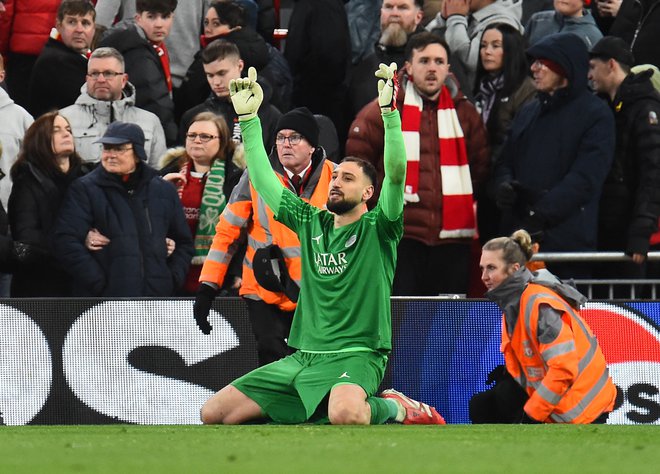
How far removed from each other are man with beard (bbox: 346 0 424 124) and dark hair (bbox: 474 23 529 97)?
2.24 feet

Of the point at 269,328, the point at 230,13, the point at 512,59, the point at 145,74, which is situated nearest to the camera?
the point at 269,328

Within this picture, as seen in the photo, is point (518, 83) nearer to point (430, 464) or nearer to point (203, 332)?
point (203, 332)

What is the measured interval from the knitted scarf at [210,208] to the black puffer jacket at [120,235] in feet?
1.16

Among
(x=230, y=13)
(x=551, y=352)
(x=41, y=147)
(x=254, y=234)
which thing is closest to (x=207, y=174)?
(x=41, y=147)

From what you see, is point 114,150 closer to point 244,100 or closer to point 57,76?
point 57,76

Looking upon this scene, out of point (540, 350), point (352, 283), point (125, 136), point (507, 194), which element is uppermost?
point (125, 136)

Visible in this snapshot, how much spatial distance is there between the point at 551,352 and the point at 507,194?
208cm

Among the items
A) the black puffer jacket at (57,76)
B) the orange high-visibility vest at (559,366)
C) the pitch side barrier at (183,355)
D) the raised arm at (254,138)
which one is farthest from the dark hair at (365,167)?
the black puffer jacket at (57,76)

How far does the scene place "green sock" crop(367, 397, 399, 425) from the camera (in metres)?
9.77

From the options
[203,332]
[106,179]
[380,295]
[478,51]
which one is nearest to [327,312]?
[380,295]

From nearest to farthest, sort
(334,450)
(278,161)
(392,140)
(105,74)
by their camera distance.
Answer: (334,450)
(392,140)
(278,161)
(105,74)

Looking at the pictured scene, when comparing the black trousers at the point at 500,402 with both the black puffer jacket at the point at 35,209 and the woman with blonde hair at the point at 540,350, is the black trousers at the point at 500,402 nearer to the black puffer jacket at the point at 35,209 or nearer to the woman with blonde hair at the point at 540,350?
the woman with blonde hair at the point at 540,350

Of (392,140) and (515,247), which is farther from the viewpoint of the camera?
(515,247)

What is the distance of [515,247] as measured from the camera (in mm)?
10570
